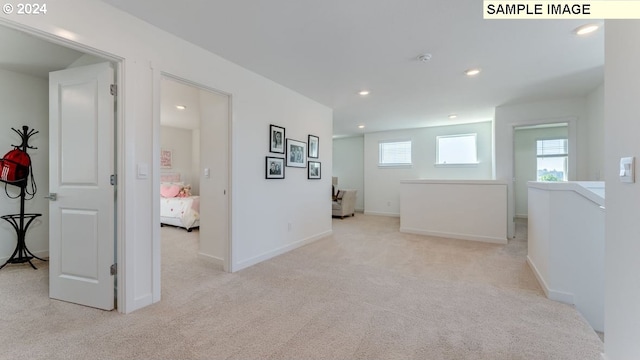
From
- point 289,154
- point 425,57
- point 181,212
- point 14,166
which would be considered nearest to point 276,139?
point 289,154

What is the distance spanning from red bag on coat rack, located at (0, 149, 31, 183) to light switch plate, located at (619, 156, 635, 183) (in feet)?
17.2

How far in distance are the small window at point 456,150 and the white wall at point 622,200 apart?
533 centimetres

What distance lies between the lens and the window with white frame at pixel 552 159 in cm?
637

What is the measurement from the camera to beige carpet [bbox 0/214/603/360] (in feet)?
5.28

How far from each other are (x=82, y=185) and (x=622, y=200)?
349cm

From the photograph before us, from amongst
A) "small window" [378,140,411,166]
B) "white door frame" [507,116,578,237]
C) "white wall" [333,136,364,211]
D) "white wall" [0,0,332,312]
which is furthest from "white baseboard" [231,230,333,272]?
"white wall" [333,136,364,211]

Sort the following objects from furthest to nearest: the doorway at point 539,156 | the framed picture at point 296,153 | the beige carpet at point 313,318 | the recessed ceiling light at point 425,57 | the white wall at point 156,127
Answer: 1. the doorway at point 539,156
2. the framed picture at point 296,153
3. the recessed ceiling light at point 425,57
4. the white wall at point 156,127
5. the beige carpet at point 313,318

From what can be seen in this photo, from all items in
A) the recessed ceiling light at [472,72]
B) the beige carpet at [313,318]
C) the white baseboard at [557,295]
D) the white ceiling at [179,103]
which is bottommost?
the beige carpet at [313,318]

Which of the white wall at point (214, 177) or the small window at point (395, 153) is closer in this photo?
the white wall at point (214, 177)

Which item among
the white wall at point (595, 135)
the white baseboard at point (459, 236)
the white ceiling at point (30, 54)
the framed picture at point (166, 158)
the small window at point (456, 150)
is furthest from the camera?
the framed picture at point (166, 158)

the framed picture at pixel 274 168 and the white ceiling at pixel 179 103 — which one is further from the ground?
the white ceiling at pixel 179 103

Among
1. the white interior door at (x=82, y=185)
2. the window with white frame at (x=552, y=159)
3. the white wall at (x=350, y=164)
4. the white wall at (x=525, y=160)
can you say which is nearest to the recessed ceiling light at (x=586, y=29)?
the white interior door at (x=82, y=185)

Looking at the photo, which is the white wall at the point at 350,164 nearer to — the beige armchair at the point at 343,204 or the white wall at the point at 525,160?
the beige armchair at the point at 343,204

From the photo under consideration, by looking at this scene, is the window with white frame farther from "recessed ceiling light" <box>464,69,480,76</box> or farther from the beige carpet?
"recessed ceiling light" <box>464,69,480,76</box>
